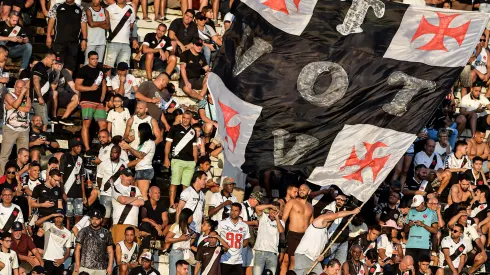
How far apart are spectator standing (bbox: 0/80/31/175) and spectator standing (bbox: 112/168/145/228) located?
1.93m

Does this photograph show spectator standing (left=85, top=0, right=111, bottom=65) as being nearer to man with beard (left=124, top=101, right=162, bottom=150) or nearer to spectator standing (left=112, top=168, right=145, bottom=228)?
man with beard (left=124, top=101, right=162, bottom=150)

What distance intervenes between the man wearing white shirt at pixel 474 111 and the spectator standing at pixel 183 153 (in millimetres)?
6402

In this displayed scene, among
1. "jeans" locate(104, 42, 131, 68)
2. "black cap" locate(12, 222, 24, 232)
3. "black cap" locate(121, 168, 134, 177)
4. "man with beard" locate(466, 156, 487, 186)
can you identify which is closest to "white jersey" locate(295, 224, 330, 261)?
"black cap" locate(121, 168, 134, 177)

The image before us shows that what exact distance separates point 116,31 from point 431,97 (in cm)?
848

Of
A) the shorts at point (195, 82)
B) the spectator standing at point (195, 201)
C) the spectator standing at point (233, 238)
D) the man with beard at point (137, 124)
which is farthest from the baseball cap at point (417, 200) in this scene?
the man with beard at point (137, 124)

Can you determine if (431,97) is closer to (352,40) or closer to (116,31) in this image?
(352,40)

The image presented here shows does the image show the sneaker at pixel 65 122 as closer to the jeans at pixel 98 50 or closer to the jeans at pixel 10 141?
the jeans at pixel 10 141

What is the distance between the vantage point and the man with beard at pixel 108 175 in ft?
91.5

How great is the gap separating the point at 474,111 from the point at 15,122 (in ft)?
32.5

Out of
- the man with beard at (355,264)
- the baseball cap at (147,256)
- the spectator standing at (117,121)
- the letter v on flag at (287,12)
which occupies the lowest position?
the man with beard at (355,264)

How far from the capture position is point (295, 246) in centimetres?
2786

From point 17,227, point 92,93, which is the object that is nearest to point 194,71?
point 92,93

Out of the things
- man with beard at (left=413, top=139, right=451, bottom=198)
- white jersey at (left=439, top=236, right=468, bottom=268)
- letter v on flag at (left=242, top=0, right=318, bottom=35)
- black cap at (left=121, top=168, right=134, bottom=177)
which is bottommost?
white jersey at (left=439, top=236, right=468, bottom=268)

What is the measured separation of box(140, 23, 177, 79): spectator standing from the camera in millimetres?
30703
